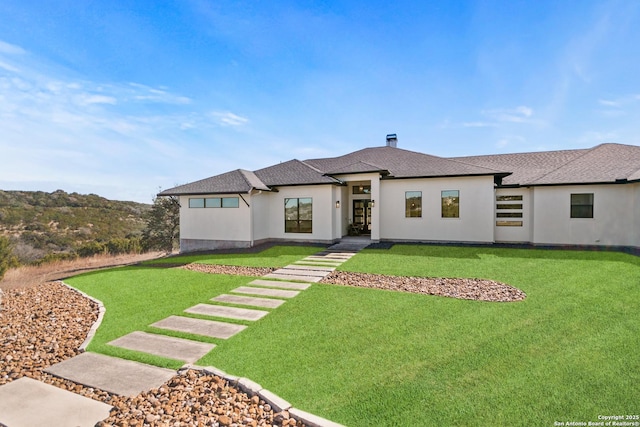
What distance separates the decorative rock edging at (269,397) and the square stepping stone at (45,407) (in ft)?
3.66

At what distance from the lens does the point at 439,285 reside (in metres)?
8.17

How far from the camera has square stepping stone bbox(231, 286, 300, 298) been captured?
784cm

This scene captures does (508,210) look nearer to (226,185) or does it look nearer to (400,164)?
(400,164)

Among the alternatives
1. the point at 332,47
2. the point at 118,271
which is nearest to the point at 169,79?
the point at 332,47

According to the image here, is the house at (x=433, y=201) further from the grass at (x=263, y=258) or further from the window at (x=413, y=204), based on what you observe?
the grass at (x=263, y=258)

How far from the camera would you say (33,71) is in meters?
10.3

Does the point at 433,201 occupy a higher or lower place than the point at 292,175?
lower

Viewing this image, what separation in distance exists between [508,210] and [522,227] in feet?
3.53

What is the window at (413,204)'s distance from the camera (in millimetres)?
15406

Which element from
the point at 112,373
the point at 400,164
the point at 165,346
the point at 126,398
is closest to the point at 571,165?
the point at 400,164

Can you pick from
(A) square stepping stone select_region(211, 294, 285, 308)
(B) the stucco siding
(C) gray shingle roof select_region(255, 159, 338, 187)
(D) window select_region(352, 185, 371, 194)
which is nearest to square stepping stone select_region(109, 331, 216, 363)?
(A) square stepping stone select_region(211, 294, 285, 308)

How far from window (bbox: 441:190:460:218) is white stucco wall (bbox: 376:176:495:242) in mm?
161

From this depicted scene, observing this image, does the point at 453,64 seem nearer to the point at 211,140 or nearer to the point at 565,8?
the point at 565,8

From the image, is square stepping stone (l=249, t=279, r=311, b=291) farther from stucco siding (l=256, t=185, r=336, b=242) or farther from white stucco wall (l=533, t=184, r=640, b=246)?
white stucco wall (l=533, t=184, r=640, b=246)
